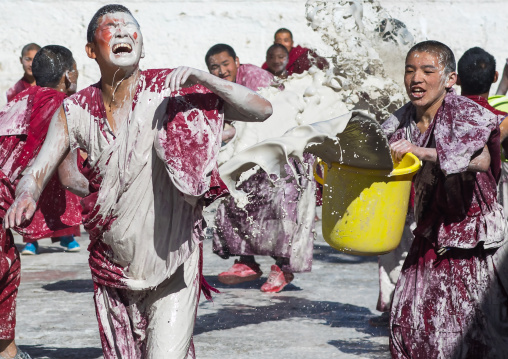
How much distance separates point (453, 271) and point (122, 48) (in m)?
1.92

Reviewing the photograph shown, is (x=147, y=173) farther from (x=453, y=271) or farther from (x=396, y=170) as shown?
(x=453, y=271)

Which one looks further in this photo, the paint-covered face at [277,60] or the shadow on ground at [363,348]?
the paint-covered face at [277,60]

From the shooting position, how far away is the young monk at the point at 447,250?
430 cm

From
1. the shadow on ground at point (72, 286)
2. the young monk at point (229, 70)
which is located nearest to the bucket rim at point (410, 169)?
the shadow on ground at point (72, 286)

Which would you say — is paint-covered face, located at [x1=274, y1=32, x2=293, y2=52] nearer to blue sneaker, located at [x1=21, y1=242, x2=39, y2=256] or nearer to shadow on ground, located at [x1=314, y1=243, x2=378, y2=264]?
shadow on ground, located at [x1=314, y1=243, x2=378, y2=264]

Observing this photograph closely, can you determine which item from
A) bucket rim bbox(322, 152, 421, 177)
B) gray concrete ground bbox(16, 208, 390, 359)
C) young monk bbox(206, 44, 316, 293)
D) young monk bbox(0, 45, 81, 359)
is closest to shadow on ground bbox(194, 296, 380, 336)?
gray concrete ground bbox(16, 208, 390, 359)

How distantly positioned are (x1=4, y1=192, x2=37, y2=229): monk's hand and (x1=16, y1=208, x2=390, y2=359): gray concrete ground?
2.15 meters

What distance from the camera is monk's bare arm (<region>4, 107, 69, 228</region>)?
3.64 metres

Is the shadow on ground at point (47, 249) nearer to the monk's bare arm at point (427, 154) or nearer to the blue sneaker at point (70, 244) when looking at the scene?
the blue sneaker at point (70, 244)

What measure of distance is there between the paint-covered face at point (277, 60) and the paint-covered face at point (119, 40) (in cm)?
666

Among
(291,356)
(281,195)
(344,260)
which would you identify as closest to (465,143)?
(291,356)

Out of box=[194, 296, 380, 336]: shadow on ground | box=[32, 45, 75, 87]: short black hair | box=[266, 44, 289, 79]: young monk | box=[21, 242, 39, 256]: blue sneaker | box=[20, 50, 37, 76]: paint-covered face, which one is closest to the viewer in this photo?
box=[32, 45, 75, 87]: short black hair

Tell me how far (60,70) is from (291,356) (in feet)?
8.03

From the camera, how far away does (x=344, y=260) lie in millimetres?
8930
